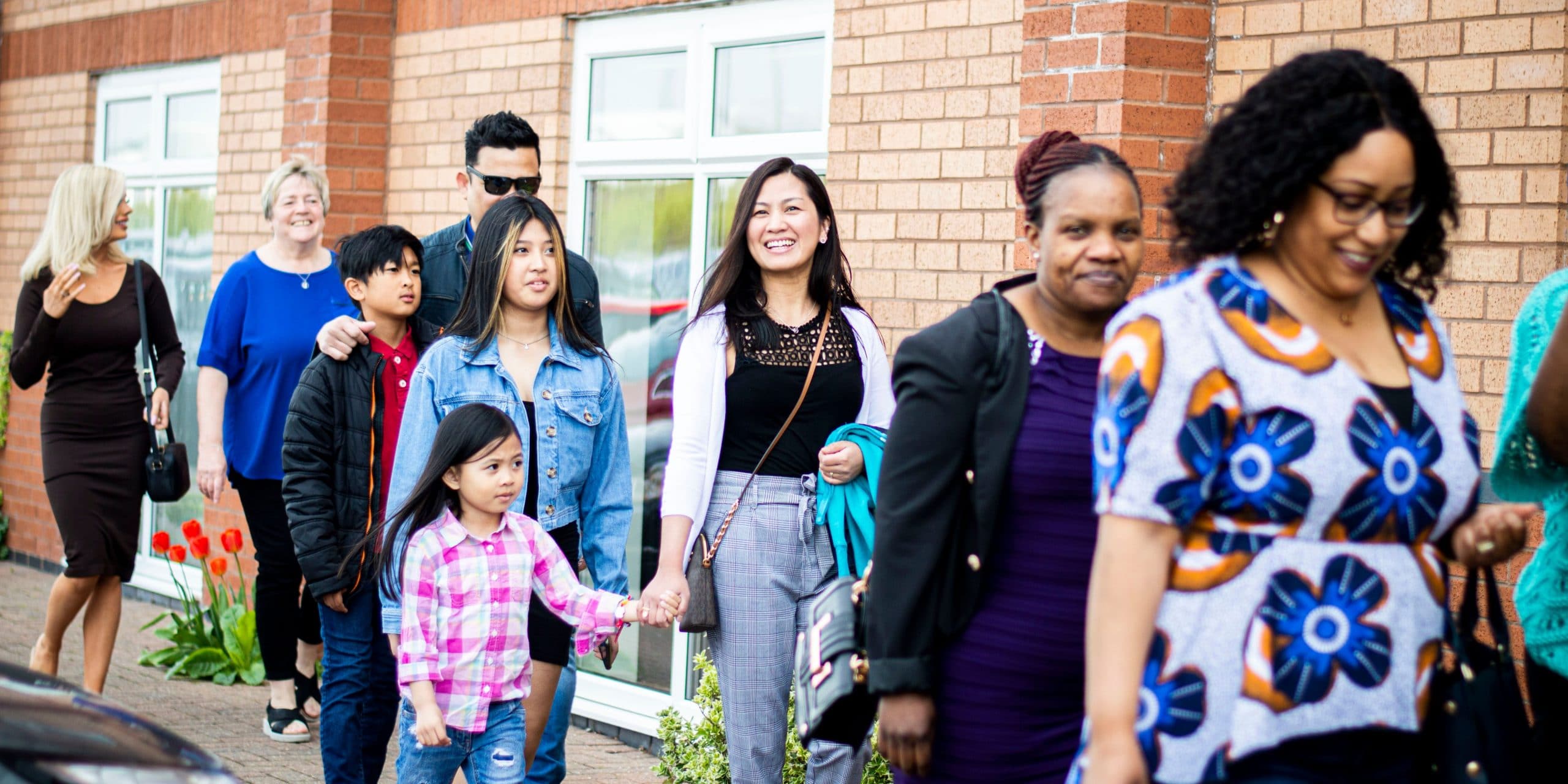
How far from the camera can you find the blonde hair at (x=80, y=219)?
6820 millimetres

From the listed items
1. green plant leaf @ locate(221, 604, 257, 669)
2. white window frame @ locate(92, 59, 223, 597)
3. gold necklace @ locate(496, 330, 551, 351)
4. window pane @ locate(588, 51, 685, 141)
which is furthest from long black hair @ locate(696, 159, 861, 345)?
white window frame @ locate(92, 59, 223, 597)

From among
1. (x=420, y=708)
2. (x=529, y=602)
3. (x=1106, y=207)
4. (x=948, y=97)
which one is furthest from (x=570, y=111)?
(x=1106, y=207)

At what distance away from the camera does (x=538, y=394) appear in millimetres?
4762

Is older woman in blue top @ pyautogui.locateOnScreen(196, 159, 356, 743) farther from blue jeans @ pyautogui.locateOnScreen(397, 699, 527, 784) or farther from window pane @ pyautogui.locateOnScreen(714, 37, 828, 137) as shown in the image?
blue jeans @ pyautogui.locateOnScreen(397, 699, 527, 784)

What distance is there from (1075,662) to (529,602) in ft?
6.70

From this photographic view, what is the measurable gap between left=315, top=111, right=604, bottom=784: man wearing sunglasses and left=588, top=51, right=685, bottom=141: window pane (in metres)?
1.36

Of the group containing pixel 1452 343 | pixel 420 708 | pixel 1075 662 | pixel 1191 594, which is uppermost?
pixel 1452 343

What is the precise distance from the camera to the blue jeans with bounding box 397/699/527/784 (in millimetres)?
4277

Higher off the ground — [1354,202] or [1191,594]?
[1354,202]

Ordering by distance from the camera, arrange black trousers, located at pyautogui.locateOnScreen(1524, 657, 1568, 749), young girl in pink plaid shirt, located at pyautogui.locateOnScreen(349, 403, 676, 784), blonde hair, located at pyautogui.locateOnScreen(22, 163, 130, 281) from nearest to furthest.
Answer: black trousers, located at pyautogui.locateOnScreen(1524, 657, 1568, 749), young girl in pink plaid shirt, located at pyautogui.locateOnScreen(349, 403, 676, 784), blonde hair, located at pyautogui.locateOnScreen(22, 163, 130, 281)

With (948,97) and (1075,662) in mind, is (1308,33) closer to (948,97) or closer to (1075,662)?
(948,97)

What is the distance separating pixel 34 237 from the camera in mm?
11977

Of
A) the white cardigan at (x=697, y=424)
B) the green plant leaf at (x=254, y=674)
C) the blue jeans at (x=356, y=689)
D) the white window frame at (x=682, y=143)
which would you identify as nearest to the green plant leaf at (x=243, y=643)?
the green plant leaf at (x=254, y=674)

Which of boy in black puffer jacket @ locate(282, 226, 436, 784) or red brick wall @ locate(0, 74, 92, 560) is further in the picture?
red brick wall @ locate(0, 74, 92, 560)
